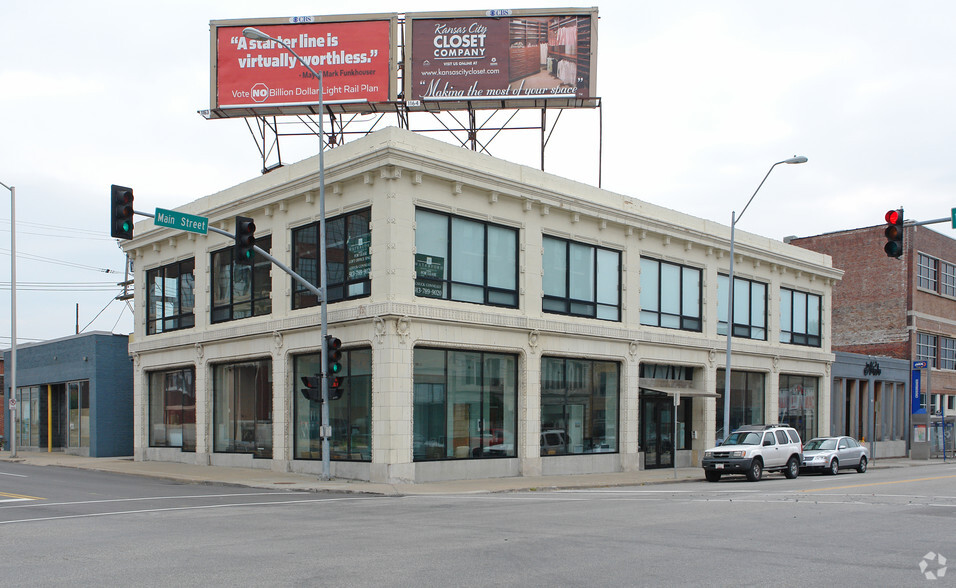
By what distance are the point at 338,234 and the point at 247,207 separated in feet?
15.3

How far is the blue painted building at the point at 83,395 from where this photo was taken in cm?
3791

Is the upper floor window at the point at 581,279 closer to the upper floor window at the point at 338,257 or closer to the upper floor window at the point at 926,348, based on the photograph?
the upper floor window at the point at 338,257

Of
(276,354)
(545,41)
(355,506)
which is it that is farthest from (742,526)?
(545,41)

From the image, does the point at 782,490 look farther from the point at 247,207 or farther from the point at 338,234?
the point at 247,207

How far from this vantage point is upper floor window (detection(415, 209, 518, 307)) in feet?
81.4

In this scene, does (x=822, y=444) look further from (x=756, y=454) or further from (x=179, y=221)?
(x=179, y=221)

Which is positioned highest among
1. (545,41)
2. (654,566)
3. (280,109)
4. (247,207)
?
(545,41)

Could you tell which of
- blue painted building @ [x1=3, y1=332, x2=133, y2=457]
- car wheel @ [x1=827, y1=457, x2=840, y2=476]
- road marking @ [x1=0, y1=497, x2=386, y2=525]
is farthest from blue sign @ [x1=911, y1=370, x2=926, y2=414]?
blue painted building @ [x1=3, y1=332, x2=133, y2=457]

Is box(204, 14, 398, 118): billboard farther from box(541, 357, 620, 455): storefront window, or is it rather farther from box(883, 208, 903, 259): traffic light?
box(883, 208, 903, 259): traffic light

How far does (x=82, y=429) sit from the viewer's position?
128ft

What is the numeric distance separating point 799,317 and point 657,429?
12.4m

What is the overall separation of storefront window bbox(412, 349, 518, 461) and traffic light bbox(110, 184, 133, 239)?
28.8 ft

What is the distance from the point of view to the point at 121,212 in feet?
60.8

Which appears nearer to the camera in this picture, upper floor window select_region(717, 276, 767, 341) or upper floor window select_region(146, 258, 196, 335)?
upper floor window select_region(146, 258, 196, 335)
